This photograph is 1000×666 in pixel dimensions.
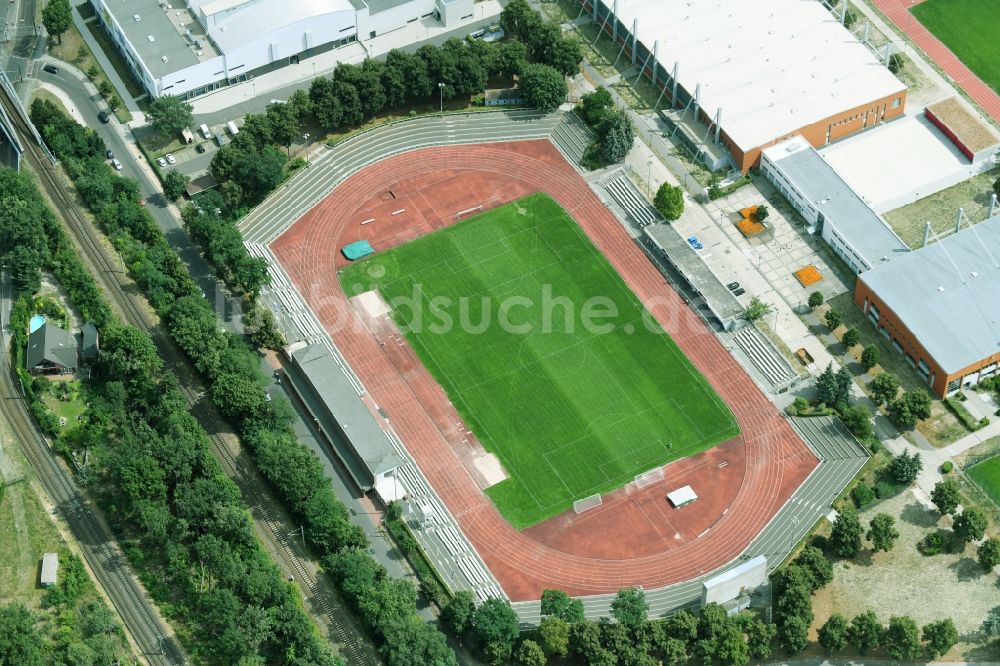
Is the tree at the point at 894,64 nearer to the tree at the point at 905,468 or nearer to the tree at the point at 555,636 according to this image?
the tree at the point at 905,468

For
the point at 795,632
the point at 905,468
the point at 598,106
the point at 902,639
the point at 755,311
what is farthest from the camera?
the point at 598,106

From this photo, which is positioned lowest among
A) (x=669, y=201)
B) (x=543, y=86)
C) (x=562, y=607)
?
(x=562, y=607)

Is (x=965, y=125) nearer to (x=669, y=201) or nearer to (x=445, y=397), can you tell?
(x=669, y=201)

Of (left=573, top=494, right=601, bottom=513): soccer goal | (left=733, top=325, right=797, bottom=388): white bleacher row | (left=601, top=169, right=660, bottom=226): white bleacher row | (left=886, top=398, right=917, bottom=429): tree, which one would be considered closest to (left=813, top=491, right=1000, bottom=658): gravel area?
(left=886, top=398, right=917, bottom=429): tree

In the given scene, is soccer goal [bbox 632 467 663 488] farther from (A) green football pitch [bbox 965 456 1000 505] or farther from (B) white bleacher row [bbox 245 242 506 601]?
(A) green football pitch [bbox 965 456 1000 505]

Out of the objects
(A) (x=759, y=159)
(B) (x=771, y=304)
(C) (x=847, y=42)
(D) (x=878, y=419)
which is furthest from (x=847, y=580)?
(C) (x=847, y=42)

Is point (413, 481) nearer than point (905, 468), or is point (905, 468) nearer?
point (905, 468)

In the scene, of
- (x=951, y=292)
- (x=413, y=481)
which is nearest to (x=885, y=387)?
(x=951, y=292)

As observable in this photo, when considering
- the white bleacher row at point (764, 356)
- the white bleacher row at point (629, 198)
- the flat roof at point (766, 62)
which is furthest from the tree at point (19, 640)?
the flat roof at point (766, 62)

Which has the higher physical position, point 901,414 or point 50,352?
point 50,352
